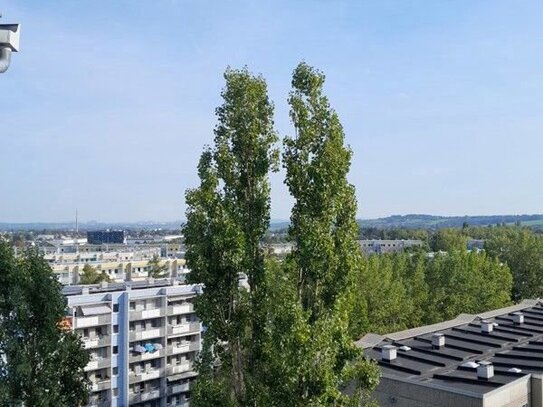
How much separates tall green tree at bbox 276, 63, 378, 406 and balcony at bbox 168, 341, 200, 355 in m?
27.5

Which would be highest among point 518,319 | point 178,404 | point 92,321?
point 518,319

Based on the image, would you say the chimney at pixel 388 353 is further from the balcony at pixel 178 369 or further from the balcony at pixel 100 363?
the balcony at pixel 178 369

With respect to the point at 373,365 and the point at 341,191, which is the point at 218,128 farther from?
the point at 373,365

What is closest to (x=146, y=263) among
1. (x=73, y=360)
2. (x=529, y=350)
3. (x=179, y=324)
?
(x=179, y=324)

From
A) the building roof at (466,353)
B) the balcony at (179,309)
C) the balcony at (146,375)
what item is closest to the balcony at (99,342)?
the balcony at (146,375)

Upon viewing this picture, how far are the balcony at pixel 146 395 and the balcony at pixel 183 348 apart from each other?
236 centimetres

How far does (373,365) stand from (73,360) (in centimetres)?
652

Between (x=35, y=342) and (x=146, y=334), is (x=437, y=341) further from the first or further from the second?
(x=146, y=334)

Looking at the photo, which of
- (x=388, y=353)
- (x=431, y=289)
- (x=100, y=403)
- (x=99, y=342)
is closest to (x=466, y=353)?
(x=388, y=353)

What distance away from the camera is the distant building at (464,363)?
19.5 meters

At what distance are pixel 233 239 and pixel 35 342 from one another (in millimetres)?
4775

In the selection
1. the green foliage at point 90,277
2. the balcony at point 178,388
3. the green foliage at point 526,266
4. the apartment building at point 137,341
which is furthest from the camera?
the green foliage at point 90,277

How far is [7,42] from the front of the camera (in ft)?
20.6

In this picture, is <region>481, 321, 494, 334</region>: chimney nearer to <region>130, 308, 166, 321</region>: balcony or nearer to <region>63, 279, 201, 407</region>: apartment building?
<region>63, 279, 201, 407</region>: apartment building
